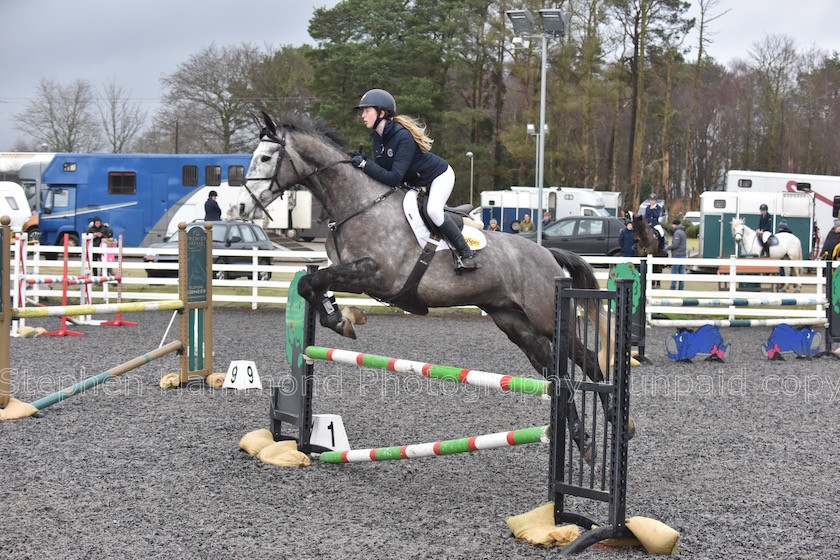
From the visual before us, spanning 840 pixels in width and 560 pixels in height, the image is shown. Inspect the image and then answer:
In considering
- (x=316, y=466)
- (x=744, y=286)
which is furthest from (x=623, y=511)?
(x=744, y=286)

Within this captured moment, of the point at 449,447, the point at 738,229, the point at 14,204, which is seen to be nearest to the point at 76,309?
the point at 449,447

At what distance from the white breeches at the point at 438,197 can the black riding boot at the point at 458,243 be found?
49 millimetres

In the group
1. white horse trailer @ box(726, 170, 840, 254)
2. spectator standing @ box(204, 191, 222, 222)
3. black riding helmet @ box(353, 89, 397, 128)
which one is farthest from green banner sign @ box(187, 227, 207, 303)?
white horse trailer @ box(726, 170, 840, 254)

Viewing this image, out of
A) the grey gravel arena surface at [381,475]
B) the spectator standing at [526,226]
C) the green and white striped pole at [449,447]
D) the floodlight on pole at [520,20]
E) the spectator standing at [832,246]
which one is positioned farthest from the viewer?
the spectator standing at [526,226]

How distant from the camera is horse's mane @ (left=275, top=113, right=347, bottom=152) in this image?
5824mm

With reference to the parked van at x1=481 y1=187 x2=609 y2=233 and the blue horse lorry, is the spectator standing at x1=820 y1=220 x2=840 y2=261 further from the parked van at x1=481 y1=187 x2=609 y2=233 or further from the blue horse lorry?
→ the blue horse lorry

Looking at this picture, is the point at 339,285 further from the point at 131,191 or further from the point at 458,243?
the point at 131,191

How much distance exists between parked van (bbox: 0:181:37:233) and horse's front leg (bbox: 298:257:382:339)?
2038 cm

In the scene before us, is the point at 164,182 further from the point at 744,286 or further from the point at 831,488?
the point at 831,488

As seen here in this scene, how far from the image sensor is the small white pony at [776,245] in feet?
63.2

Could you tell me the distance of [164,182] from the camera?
25.6 m

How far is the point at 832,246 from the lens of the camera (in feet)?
58.0

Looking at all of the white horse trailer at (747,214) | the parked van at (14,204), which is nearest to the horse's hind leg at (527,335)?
the white horse trailer at (747,214)

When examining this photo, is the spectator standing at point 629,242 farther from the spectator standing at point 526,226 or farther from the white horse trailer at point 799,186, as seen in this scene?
the white horse trailer at point 799,186
